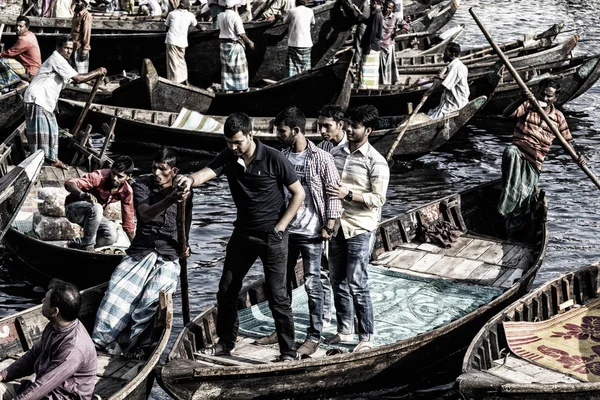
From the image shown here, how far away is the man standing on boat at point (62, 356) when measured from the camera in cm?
632

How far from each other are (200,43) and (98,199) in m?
8.93

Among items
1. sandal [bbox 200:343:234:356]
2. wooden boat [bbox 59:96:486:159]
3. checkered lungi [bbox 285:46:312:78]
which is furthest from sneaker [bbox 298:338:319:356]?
checkered lungi [bbox 285:46:312:78]

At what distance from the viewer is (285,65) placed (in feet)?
59.0

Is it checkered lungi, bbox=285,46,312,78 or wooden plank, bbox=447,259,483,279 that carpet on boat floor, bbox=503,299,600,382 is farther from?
checkered lungi, bbox=285,46,312,78

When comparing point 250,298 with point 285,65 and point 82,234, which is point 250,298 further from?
point 285,65

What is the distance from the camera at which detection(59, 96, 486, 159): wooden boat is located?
14719 mm

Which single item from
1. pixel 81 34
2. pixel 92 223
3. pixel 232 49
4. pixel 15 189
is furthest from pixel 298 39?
pixel 15 189

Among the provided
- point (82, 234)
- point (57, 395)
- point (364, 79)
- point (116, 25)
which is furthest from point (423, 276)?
point (116, 25)

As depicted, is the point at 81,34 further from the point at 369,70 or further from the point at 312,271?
the point at 312,271

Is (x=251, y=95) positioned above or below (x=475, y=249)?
above

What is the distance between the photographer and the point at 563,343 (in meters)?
8.39

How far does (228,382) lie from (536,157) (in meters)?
5.30

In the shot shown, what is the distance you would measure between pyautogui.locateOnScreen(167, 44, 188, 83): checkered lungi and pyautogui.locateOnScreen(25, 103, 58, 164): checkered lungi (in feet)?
15.8

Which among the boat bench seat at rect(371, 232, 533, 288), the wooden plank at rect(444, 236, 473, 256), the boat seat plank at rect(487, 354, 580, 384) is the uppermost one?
the boat seat plank at rect(487, 354, 580, 384)
